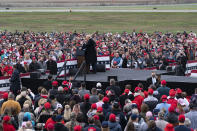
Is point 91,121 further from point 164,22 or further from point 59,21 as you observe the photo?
point 59,21

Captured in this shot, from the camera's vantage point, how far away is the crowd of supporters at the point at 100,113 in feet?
39.4

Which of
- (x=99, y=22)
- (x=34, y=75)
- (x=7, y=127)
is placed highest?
(x=99, y=22)

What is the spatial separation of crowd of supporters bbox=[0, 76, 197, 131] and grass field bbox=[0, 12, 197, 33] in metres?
43.1

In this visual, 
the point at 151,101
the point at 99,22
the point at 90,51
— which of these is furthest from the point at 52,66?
the point at 99,22

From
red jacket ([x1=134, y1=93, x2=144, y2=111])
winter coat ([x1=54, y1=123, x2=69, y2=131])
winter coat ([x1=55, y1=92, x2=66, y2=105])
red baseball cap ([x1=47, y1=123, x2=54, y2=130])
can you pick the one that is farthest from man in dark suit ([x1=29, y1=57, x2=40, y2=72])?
red baseball cap ([x1=47, y1=123, x2=54, y2=130])

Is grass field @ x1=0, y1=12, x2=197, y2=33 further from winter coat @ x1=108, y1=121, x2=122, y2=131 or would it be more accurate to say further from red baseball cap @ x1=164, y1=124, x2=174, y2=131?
red baseball cap @ x1=164, y1=124, x2=174, y2=131

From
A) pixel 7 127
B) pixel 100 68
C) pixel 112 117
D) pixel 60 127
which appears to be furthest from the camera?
pixel 100 68

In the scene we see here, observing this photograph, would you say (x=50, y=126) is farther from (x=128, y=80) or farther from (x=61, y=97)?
(x=128, y=80)

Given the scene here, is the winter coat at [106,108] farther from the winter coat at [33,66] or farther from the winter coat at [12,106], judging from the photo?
the winter coat at [33,66]

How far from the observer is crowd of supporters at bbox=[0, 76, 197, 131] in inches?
473

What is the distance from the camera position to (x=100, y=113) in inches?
525

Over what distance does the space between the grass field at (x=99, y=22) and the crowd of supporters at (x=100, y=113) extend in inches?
1698

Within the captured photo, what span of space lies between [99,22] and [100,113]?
57.5 metres

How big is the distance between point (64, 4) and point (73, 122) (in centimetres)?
9552
